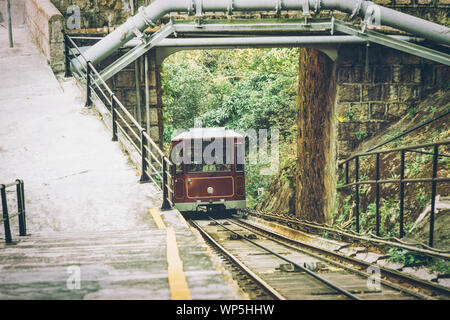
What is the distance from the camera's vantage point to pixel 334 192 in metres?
12.1

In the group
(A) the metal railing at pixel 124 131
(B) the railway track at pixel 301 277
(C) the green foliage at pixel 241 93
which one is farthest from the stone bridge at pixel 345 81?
(C) the green foliage at pixel 241 93

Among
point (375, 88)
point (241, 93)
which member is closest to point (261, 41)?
point (375, 88)

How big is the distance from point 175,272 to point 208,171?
1248cm

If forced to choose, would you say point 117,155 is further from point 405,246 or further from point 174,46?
point 405,246

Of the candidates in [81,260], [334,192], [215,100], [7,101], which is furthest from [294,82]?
[81,260]

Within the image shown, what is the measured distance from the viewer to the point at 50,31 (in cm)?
1165

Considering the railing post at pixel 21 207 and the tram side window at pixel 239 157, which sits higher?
the railing post at pixel 21 207

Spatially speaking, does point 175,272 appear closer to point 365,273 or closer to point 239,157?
point 365,273

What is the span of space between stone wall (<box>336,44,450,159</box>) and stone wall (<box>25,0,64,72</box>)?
7019 millimetres

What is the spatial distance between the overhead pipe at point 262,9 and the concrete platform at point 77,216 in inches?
66.5

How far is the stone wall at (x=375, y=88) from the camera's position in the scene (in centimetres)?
1202

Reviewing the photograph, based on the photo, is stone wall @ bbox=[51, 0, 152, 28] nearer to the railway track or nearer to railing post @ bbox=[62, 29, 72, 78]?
railing post @ bbox=[62, 29, 72, 78]

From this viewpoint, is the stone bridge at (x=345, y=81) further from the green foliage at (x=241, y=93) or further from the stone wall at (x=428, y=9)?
the green foliage at (x=241, y=93)
